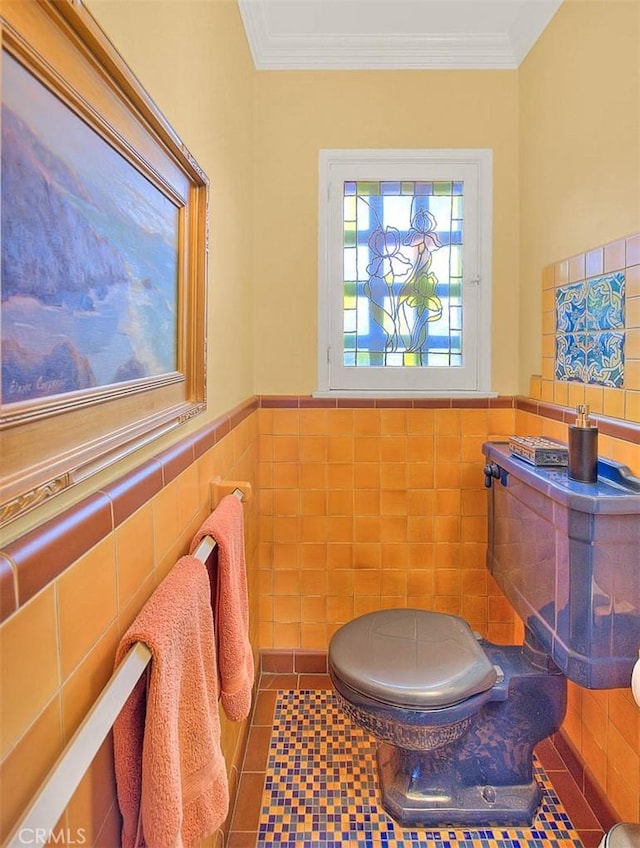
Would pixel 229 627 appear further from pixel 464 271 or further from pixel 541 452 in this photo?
pixel 464 271

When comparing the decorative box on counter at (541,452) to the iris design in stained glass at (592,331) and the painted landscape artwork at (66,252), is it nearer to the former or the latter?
the iris design in stained glass at (592,331)

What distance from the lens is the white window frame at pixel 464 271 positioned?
202 cm

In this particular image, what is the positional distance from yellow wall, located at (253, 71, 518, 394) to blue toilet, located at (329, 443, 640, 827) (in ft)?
2.91

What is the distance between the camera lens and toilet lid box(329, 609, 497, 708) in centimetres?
132

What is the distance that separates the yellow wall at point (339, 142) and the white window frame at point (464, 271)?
1.3 inches

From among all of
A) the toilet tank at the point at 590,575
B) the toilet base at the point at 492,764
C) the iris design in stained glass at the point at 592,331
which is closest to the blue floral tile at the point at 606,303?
the iris design in stained glass at the point at 592,331

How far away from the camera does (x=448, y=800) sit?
1492 millimetres

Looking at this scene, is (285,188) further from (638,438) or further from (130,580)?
(130,580)

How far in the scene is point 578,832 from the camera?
1.44 m

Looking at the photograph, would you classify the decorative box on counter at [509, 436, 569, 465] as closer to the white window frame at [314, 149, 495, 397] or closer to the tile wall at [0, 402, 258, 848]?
the white window frame at [314, 149, 495, 397]

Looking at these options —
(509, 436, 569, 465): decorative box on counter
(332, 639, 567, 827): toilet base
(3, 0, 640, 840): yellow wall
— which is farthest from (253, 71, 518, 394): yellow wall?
(332, 639, 567, 827): toilet base

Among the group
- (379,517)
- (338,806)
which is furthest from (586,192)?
(338,806)

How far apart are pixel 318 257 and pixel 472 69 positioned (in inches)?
34.9

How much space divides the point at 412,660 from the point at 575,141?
1.55m
